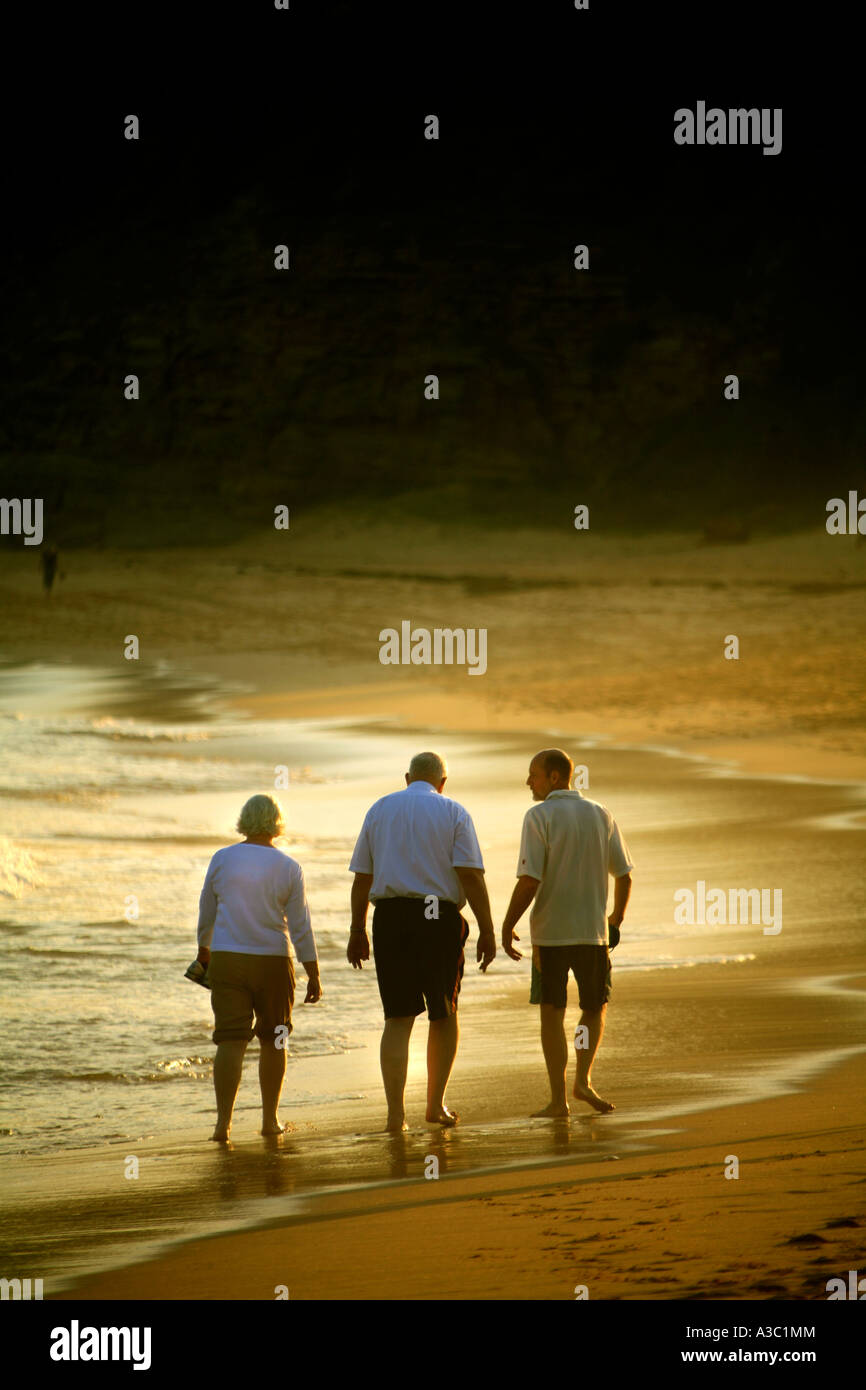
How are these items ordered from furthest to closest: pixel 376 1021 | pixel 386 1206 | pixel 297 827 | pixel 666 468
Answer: pixel 666 468
pixel 297 827
pixel 376 1021
pixel 386 1206

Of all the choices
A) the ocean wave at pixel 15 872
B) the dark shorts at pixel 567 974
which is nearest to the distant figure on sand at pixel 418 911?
the dark shorts at pixel 567 974

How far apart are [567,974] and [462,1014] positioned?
2496mm

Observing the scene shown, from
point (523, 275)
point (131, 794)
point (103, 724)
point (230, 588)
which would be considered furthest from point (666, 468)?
point (131, 794)

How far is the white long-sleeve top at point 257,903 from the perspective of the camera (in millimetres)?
6988

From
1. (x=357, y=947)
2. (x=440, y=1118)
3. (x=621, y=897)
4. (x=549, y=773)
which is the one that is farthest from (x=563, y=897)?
(x=440, y=1118)

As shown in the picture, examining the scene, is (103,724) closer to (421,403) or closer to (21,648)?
(21,648)

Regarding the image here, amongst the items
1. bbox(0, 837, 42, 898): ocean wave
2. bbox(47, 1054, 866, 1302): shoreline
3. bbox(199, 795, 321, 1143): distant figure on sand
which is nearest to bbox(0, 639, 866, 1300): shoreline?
bbox(47, 1054, 866, 1302): shoreline

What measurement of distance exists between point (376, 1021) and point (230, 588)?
42.9 metres

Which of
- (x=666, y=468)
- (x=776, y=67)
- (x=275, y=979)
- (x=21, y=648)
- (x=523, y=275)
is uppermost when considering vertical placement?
(x=776, y=67)

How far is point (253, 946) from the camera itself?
700 cm

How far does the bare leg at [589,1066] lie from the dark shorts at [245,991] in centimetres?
117

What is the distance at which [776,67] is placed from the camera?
122 metres

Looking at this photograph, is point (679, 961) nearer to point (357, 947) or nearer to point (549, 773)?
point (549, 773)

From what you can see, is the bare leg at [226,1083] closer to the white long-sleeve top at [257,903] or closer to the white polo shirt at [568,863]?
the white long-sleeve top at [257,903]
